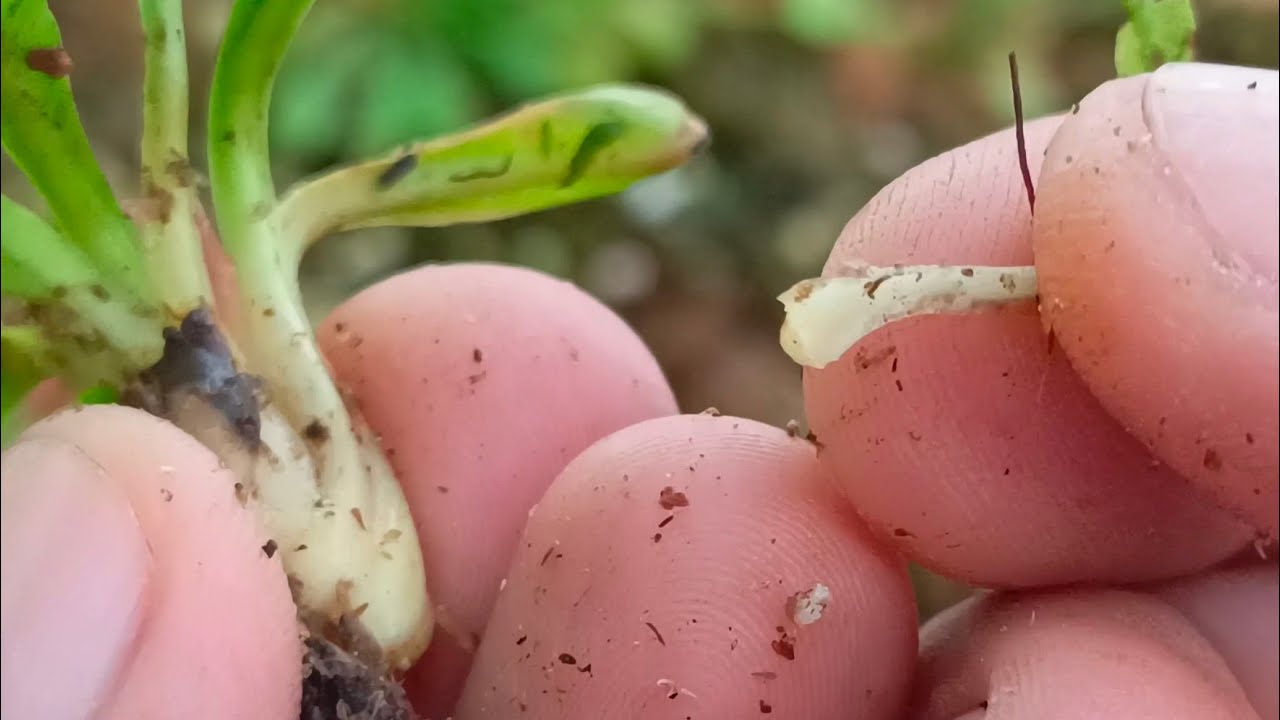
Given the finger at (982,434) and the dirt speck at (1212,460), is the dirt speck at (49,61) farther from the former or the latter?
the dirt speck at (1212,460)

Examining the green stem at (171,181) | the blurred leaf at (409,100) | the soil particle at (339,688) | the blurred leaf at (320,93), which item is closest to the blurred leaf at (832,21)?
the blurred leaf at (409,100)

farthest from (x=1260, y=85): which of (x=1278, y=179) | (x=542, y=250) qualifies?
(x=542, y=250)

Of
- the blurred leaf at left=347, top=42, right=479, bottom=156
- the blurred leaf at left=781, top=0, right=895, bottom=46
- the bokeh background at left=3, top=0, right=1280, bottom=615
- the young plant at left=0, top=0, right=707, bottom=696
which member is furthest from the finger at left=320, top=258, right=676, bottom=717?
the blurred leaf at left=781, top=0, right=895, bottom=46

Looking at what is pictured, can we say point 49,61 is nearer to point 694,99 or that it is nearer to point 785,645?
point 785,645

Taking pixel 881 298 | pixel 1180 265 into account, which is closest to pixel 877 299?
pixel 881 298

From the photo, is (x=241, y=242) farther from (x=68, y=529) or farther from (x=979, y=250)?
(x=979, y=250)

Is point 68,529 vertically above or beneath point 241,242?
beneath
